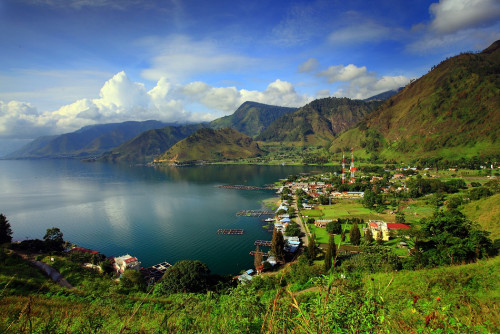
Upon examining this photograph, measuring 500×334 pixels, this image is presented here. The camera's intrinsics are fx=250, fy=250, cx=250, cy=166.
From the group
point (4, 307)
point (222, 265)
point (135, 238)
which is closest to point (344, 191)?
point (222, 265)

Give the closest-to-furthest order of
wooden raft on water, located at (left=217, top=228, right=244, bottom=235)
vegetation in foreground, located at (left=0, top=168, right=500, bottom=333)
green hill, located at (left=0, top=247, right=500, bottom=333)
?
green hill, located at (left=0, top=247, right=500, bottom=333) < vegetation in foreground, located at (left=0, top=168, right=500, bottom=333) < wooden raft on water, located at (left=217, top=228, right=244, bottom=235)

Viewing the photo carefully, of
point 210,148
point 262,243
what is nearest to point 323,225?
point 262,243

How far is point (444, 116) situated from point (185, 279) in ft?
373

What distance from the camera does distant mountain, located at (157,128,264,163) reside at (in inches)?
5787

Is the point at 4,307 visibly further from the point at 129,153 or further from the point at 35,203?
the point at 129,153

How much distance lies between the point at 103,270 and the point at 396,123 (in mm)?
128209

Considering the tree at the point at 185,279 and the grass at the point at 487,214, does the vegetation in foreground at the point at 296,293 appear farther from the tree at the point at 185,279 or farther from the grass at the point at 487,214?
the grass at the point at 487,214

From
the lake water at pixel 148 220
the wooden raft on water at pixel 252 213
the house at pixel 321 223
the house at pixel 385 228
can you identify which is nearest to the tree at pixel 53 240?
the lake water at pixel 148 220

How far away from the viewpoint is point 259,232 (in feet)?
105

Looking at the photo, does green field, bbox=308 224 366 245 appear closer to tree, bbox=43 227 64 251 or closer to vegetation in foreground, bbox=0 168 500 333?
vegetation in foreground, bbox=0 168 500 333

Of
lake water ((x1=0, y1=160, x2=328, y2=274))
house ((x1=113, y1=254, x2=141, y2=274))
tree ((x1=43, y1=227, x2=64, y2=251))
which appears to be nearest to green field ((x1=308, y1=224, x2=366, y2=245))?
lake water ((x1=0, y1=160, x2=328, y2=274))

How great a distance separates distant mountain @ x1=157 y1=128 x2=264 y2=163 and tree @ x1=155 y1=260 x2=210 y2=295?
125811 mm

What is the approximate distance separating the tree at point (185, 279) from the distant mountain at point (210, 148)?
126m

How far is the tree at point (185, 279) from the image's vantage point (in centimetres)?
1614
